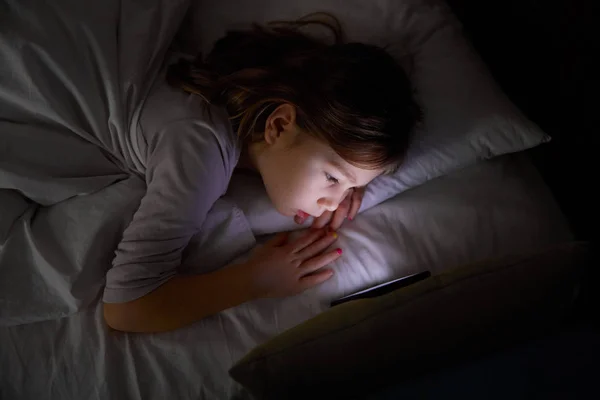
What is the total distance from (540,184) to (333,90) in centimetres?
51

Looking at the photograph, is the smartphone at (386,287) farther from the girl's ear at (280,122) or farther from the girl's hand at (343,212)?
the girl's ear at (280,122)

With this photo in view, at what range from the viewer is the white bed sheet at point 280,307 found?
2.59 ft

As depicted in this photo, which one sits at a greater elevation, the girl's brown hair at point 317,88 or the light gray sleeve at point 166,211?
the girl's brown hair at point 317,88

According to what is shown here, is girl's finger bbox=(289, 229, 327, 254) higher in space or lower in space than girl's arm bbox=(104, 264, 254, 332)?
higher

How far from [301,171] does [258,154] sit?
0.12 m

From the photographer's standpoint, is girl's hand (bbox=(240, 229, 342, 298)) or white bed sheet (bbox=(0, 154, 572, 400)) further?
girl's hand (bbox=(240, 229, 342, 298))

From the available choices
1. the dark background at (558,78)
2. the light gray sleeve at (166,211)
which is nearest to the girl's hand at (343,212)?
the light gray sleeve at (166,211)

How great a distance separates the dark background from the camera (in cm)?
98

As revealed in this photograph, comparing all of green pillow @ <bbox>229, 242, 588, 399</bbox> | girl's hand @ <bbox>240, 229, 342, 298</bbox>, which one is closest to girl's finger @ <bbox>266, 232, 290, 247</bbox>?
girl's hand @ <bbox>240, 229, 342, 298</bbox>

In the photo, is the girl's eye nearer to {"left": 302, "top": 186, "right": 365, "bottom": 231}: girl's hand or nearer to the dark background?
{"left": 302, "top": 186, "right": 365, "bottom": 231}: girl's hand

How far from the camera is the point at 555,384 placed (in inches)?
24.0

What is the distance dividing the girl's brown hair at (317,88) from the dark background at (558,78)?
365 millimetres

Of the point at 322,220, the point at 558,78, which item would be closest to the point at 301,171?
the point at 322,220

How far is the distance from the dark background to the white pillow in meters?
0.11
